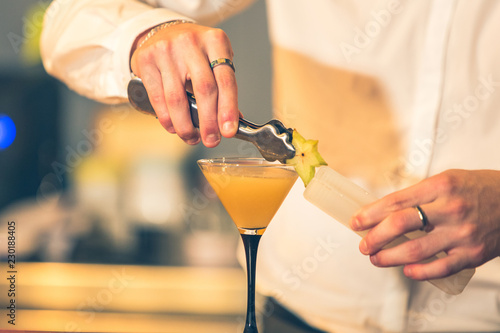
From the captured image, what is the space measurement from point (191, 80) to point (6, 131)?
200cm

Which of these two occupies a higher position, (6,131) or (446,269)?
(446,269)

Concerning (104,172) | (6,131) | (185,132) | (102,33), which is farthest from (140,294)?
(185,132)

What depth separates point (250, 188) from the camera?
0.96 meters

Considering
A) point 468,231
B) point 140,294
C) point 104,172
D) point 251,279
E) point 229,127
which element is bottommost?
point 140,294

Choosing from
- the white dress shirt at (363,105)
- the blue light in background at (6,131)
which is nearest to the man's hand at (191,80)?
the white dress shirt at (363,105)

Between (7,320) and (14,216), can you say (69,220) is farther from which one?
(7,320)

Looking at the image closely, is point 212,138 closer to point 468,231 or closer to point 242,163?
point 242,163

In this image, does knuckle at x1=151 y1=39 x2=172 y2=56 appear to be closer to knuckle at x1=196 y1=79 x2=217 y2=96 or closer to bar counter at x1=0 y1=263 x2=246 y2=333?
knuckle at x1=196 y1=79 x2=217 y2=96

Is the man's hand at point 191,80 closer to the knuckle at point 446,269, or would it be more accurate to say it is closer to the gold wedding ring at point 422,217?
the gold wedding ring at point 422,217

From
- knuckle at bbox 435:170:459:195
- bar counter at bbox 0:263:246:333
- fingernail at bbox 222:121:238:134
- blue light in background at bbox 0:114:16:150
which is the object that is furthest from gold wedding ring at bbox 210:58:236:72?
blue light in background at bbox 0:114:16:150

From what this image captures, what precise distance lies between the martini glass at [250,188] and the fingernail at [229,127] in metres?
0.10

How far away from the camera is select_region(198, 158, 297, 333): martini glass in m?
0.95

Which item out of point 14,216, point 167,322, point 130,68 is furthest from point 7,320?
point 130,68

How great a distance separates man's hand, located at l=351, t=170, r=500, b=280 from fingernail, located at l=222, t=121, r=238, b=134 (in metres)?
0.27
